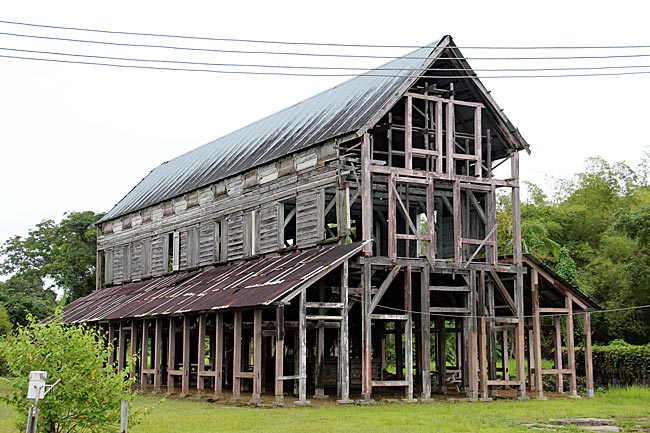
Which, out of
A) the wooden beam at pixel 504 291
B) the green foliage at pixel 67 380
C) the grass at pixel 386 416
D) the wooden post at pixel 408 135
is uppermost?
the wooden post at pixel 408 135

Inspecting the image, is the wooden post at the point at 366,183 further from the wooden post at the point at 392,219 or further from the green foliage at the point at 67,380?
the green foliage at the point at 67,380

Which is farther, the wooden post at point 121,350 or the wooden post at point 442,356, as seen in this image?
the wooden post at point 121,350

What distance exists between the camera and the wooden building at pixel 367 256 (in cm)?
2564

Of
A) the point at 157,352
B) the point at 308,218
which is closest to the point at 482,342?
the point at 308,218

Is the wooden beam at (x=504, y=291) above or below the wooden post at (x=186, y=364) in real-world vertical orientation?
above

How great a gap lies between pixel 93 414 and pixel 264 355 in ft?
60.8

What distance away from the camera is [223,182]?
34656mm

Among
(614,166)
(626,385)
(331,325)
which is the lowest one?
(626,385)

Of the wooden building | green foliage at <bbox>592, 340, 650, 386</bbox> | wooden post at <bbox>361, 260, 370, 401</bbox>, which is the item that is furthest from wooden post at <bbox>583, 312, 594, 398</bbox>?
wooden post at <bbox>361, 260, 370, 401</bbox>

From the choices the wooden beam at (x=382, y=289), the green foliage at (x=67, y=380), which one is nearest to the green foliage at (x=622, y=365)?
the wooden beam at (x=382, y=289)

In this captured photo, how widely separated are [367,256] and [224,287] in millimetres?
5276

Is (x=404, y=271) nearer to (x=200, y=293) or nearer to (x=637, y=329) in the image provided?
(x=200, y=293)

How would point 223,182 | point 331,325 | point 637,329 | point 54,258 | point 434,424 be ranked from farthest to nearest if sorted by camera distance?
point 54,258 < point 637,329 < point 223,182 < point 331,325 < point 434,424

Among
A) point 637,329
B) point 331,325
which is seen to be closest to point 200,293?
point 331,325
